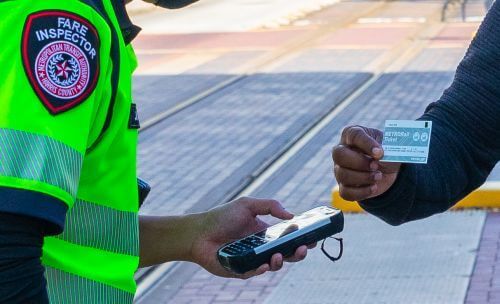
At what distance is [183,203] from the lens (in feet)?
29.2

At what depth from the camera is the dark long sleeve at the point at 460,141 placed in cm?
276

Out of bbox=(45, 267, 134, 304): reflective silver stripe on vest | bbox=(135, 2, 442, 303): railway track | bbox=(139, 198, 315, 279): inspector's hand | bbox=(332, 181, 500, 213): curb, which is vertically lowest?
bbox=(135, 2, 442, 303): railway track

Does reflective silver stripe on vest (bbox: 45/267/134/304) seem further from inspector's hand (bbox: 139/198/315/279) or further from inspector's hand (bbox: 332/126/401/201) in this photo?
inspector's hand (bbox: 332/126/401/201)

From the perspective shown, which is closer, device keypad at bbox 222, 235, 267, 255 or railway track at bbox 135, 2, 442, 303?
device keypad at bbox 222, 235, 267, 255

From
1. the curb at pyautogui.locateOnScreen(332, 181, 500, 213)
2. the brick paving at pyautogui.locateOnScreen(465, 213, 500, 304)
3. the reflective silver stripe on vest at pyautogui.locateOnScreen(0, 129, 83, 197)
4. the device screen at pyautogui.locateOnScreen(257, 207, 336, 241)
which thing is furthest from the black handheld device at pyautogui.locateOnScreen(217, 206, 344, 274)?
the curb at pyautogui.locateOnScreen(332, 181, 500, 213)

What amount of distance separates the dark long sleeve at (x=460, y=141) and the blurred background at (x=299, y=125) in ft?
6.24

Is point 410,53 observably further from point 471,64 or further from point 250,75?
point 471,64

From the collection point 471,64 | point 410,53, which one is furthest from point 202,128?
point 471,64

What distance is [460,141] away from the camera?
2.79 metres

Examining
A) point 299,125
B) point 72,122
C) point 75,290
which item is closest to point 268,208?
point 75,290

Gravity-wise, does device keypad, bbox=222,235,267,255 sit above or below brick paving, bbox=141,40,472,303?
above

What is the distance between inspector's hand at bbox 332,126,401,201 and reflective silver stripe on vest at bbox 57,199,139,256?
49cm

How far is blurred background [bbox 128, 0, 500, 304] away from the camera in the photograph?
6.69 metres

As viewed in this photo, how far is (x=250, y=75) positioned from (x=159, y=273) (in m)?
9.23
